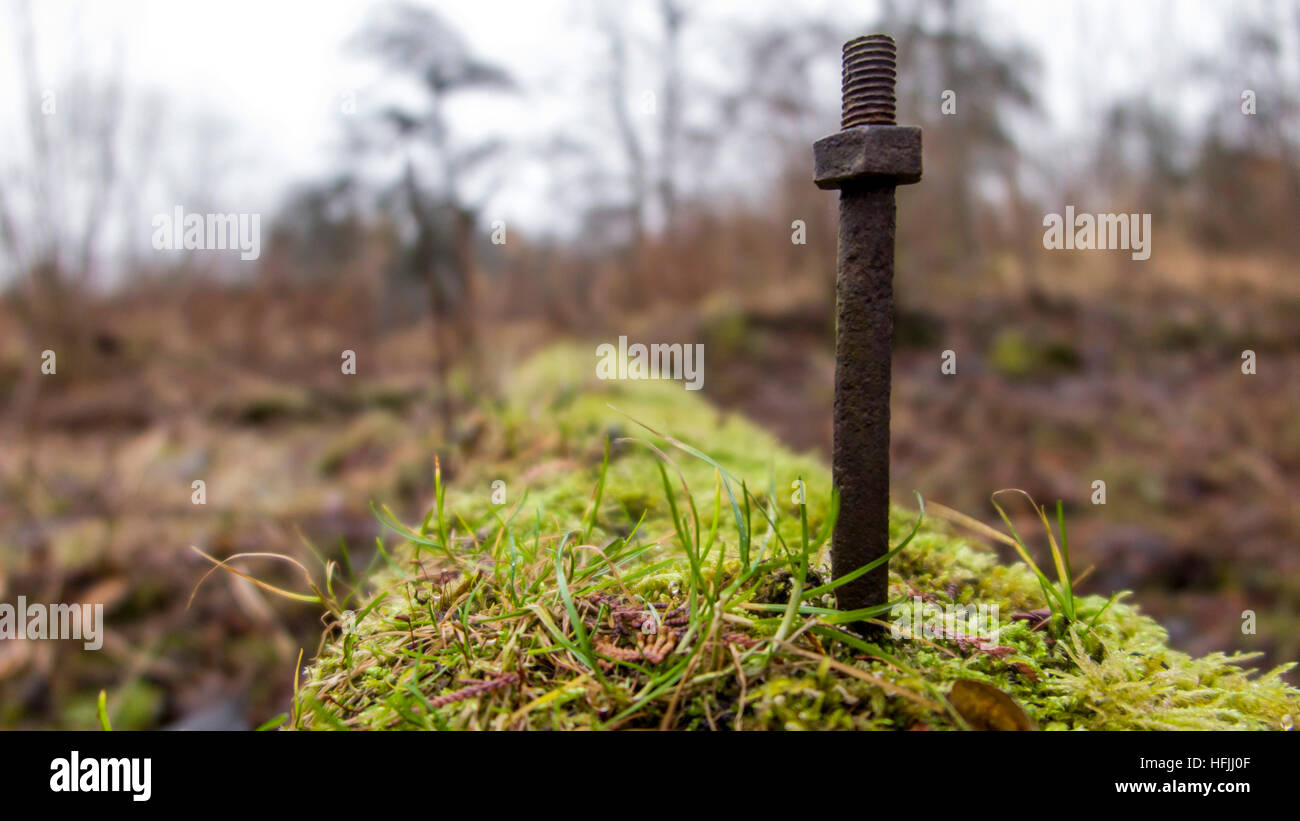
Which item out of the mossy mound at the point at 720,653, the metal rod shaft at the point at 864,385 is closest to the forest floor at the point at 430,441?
the mossy mound at the point at 720,653

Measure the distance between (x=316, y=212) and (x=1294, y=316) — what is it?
2062 cm

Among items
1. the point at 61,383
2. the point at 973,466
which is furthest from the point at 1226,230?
the point at 61,383

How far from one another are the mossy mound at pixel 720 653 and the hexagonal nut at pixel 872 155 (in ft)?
1.72

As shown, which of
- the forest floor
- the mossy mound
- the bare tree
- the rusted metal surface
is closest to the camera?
the mossy mound

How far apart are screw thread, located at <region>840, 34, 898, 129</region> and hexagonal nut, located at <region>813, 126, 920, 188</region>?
0.17 ft

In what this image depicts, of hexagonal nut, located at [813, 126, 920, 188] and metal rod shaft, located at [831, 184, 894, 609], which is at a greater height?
hexagonal nut, located at [813, 126, 920, 188]

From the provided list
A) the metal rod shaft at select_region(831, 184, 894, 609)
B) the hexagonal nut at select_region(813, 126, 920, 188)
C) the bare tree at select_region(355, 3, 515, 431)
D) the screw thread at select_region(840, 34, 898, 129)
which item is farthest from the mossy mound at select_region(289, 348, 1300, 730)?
the bare tree at select_region(355, 3, 515, 431)

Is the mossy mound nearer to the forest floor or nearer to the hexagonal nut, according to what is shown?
the hexagonal nut

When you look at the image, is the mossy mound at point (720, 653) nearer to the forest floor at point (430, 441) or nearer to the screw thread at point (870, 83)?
the screw thread at point (870, 83)

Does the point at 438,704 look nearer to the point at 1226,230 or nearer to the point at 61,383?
the point at 61,383

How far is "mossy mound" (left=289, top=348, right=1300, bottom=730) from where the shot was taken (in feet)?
3.34

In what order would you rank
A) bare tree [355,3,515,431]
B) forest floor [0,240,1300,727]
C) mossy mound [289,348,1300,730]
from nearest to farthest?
mossy mound [289,348,1300,730] < forest floor [0,240,1300,727] < bare tree [355,3,515,431]

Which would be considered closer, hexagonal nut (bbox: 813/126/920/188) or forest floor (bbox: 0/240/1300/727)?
hexagonal nut (bbox: 813/126/920/188)

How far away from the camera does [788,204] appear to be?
14742 millimetres
